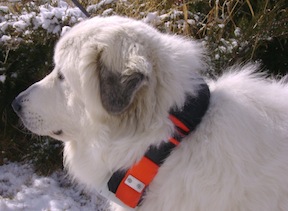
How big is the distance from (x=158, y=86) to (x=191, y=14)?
2.03m

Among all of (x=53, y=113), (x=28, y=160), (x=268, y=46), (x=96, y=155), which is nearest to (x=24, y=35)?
A: (x=28, y=160)

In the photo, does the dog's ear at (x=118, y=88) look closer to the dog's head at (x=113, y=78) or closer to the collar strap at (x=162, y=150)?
the dog's head at (x=113, y=78)

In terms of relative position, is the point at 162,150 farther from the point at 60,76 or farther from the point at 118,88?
the point at 60,76

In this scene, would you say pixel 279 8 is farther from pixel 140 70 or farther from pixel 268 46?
pixel 140 70

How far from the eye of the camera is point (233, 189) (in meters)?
1.60

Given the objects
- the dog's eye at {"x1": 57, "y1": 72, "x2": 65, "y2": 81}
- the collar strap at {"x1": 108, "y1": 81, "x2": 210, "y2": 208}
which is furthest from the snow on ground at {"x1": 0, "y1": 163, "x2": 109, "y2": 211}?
the dog's eye at {"x1": 57, "y1": 72, "x2": 65, "y2": 81}

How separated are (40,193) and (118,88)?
2.10m

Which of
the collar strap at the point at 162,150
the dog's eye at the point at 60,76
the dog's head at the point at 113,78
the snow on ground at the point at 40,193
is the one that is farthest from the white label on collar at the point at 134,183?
the snow on ground at the point at 40,193

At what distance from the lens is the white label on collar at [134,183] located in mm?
1707

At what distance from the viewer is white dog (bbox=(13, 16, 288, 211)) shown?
160cm

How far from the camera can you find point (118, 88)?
1.56 meters

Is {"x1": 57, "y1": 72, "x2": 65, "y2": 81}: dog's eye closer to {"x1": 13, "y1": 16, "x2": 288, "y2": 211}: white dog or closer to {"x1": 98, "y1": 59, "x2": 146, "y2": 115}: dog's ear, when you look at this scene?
{"x1": 13, "y1": 16, "x2": 288, "y2": 211}: white dog

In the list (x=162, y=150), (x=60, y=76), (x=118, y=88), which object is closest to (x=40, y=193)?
(x=60, y=76)

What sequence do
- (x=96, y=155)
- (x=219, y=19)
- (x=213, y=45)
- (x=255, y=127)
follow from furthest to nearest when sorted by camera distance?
(x=219, y=19)
(x=213, y=45)
(x=96, y=155)
(x=255, y=127)
